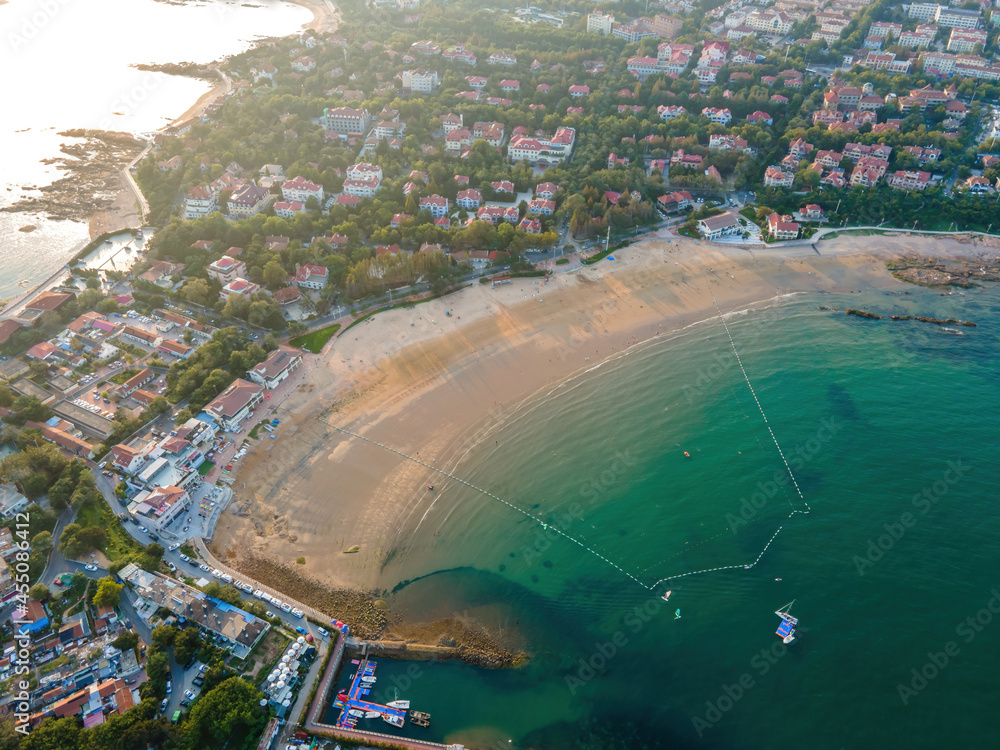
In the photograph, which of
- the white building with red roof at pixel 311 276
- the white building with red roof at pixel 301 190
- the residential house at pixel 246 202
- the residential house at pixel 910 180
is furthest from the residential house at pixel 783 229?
the residential house at pixel 246 202

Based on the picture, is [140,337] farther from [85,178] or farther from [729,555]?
[729,555]

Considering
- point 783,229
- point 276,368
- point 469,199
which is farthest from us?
point 469,199

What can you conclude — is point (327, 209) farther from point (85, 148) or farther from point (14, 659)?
point (14, 659)

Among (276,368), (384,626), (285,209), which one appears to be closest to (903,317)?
(384,626)

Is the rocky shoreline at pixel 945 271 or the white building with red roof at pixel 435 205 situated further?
the white building with red roof at pixel 435 205

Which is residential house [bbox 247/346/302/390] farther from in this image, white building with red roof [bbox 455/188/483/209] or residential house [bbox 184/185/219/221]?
white building with red roof [bbox 455/188/483/209]

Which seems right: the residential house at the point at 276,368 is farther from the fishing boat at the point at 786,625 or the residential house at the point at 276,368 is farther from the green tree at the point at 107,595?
the fishing boat at the point at 786,625

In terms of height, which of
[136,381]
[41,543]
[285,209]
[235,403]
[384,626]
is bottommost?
[384,626]
